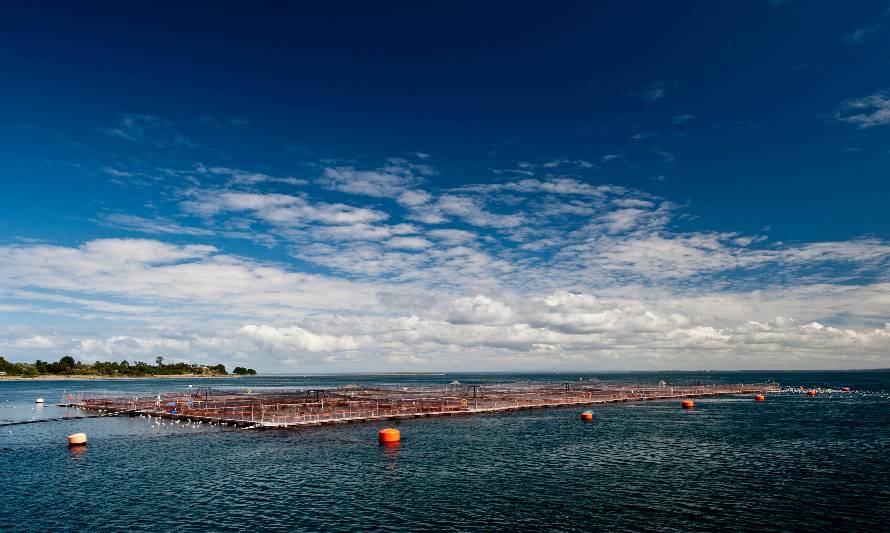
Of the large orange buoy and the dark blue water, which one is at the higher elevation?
the large orange buoy

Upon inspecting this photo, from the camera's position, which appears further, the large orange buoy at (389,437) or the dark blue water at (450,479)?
the large orange buoy at (389,437)

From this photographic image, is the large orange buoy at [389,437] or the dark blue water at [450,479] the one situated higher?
the large orange buoy at [389,437]

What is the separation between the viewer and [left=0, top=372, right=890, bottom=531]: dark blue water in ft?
151

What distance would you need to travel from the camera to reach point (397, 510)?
48656 millimetres

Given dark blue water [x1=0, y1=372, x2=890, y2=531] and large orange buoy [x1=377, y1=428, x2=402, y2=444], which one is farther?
large orange buoy [x1=377, y1=428, x2=402, y2=444]

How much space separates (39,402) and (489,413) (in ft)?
431

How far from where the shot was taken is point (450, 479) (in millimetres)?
60406

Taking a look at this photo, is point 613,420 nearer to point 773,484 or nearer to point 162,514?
point 773,484

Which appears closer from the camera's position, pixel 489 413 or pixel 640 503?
pixel 640 503

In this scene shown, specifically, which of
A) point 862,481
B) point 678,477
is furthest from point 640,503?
point 862,481

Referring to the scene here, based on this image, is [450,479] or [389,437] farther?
[389,437]

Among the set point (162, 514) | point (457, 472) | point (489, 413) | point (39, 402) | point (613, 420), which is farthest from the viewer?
point (39, 402)

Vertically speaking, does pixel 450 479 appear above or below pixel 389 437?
below

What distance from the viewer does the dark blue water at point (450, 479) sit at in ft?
151
